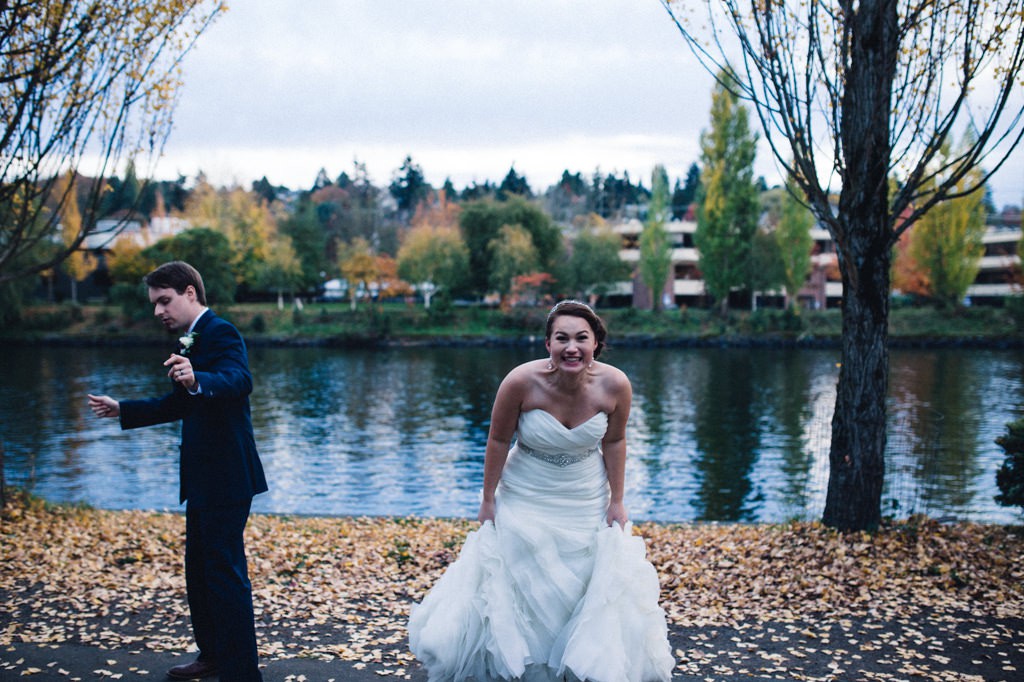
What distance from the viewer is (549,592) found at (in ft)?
14.2

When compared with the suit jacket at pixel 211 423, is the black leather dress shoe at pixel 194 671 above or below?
below

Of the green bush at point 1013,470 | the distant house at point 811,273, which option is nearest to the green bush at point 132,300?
the distant house at point 811,273

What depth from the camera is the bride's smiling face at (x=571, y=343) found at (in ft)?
14.3

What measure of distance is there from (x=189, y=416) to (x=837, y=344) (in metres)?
57.9

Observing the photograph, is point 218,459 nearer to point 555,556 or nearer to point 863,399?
point 555,556

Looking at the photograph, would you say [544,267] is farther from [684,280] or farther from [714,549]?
[714,549]

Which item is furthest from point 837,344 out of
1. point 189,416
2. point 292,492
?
point 189,416

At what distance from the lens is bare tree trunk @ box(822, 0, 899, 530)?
8117mm

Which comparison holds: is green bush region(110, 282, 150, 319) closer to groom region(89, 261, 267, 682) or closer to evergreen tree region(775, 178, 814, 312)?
evergreen tree region(775, 178, 814, 312)

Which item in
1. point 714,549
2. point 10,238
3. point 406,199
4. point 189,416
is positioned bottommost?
point 714,549

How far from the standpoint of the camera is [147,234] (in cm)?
7100

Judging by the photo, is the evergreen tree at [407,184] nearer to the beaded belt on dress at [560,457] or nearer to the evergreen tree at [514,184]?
the evergreen tree at [514,184]

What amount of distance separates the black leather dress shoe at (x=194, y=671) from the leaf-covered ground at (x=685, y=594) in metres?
0.34

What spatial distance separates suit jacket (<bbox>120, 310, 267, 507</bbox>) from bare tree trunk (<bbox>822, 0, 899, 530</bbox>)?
6070 mm
